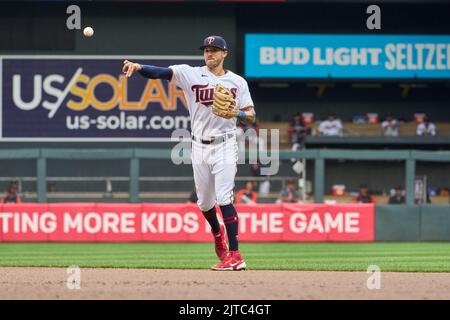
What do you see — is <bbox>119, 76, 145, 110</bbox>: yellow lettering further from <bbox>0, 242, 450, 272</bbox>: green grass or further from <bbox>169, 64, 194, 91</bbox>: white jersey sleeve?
<bbox>169, 64, 194, 91</bbox>: white jersey sleeve

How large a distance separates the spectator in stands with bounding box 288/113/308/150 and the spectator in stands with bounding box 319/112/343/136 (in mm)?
415

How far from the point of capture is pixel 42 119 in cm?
2402

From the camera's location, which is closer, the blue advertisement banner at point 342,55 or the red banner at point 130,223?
the red banner at point 130,223

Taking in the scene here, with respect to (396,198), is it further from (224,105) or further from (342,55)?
(224,105)

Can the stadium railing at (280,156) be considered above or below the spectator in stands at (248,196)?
above

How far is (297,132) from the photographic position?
23.8 m

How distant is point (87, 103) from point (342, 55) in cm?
642

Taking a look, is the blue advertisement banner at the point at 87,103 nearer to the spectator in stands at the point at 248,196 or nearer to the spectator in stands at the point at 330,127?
the spectator in stands at the point at 330,127

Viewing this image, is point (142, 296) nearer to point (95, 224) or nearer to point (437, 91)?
point (95, 224)

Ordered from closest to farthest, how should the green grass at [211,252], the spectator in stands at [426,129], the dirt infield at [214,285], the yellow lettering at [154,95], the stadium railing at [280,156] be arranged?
the dirt infield at [214,285]
the green grass at [211,252]
the stadium railing at [280,156]
the yellow lettering at [154,95]
the spectator in stands at [426,129]

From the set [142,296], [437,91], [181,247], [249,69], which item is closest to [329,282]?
[142,296]

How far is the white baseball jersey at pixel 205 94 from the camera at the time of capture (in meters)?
8.56

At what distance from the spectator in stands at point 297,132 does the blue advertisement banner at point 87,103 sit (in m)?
2.57

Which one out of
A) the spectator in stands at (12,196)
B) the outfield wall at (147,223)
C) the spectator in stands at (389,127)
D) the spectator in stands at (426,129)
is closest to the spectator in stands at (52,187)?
the spectator in stands at (12,196)
